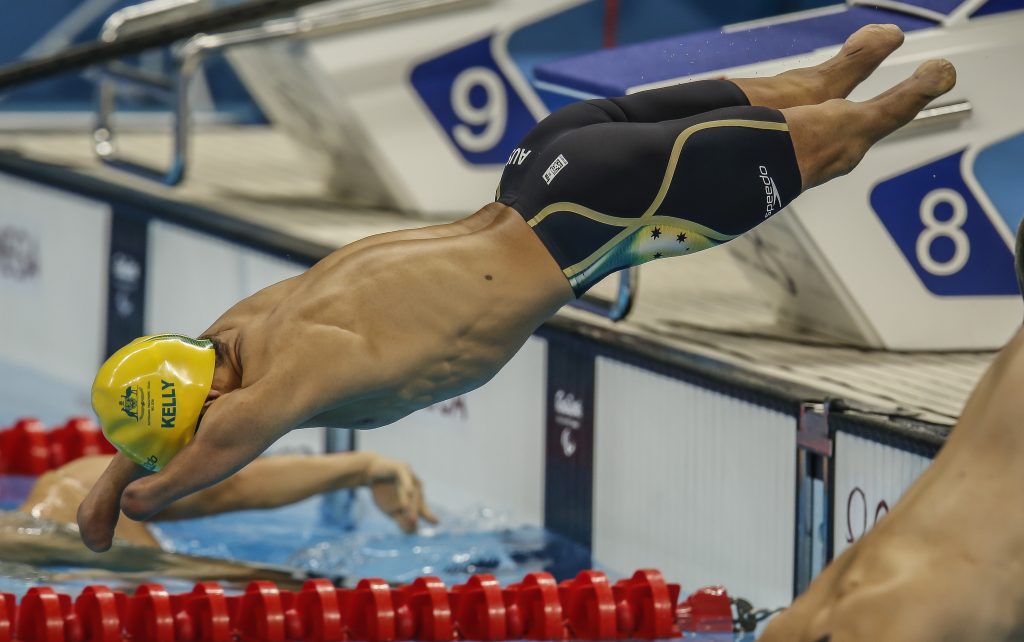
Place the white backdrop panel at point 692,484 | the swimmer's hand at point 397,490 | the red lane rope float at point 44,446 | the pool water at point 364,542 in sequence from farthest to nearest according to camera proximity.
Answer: the red lane rope float at point 44,446, the pool water at point 364,542, the swimmer's hand at point 397,490, the white backdrop panel at point 692,484

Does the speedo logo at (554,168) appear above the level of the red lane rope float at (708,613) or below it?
above

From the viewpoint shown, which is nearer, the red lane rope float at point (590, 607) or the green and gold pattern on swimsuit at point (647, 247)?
the green and gold pattern on swimsuit at point (647, 247)

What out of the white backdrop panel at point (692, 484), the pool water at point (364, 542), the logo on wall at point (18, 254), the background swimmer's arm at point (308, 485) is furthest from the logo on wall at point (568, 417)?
the logo on wall at point (18, 254)

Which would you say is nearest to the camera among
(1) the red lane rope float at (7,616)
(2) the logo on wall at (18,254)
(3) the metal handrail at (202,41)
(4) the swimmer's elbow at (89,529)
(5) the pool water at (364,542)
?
(4) the swimmer's elbow at (89,529)

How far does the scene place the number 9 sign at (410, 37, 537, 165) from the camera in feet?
18.8

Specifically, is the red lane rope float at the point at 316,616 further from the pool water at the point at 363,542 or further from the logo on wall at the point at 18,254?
the logo on wall at the point at 18,254

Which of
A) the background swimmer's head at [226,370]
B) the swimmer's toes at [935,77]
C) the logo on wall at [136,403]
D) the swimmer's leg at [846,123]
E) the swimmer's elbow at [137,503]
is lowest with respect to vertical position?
the swimmer's elbow at [137,503]

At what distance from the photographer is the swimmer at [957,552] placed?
66.0 inches

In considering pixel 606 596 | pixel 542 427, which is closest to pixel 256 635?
pixel 606 596

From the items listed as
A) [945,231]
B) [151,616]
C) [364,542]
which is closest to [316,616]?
[151,616]

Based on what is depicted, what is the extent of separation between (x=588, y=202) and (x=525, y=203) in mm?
106

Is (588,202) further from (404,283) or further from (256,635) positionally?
(256,635)

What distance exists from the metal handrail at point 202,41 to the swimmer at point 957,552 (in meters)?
4.18

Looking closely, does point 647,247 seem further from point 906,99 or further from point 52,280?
point 52,280
